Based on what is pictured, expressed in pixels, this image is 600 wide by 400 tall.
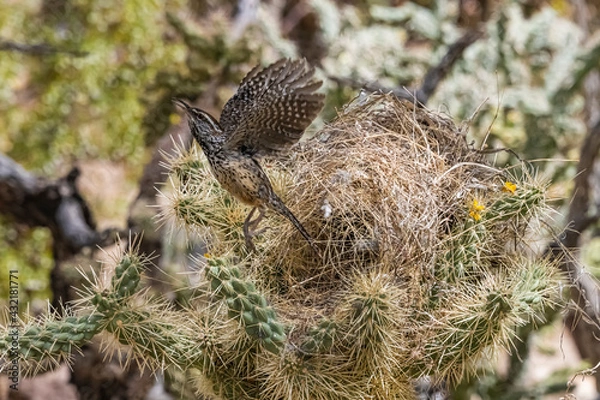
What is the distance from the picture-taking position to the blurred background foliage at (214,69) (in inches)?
173

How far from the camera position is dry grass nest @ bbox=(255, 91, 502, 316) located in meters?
2.17

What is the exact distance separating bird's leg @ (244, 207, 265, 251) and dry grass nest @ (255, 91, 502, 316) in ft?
0.13

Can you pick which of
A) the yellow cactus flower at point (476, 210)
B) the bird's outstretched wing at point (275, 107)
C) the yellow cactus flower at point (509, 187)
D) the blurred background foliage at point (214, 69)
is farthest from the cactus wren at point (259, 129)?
the blurred background foliage at point (214, 69)

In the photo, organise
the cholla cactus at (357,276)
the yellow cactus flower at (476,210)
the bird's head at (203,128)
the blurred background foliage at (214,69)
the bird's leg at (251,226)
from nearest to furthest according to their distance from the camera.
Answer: the cholla cactus at (357,276)
the yellow cactus flower at (476,210)
the bird's leg at (251,226)
the bird's head at (203,128)
the blurred background foliage at (214,69)

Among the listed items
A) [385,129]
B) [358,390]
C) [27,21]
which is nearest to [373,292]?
[358,390]

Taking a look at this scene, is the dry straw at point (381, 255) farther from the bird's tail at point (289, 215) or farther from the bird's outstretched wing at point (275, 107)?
the bird's outstretched wing at point (275, 107)

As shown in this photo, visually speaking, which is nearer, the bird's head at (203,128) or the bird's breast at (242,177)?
the bird's breast at (242,177)

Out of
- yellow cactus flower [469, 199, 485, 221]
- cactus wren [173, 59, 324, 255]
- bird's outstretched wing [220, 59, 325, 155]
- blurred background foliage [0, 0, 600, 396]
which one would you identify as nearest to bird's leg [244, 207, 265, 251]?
cactus wren [173, 59, 324, 255]

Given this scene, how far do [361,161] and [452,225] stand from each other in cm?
30

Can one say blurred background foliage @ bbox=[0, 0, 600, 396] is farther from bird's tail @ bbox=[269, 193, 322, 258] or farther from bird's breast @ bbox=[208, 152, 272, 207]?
bird's tail @ bbox=[269, 193, 322, 258]

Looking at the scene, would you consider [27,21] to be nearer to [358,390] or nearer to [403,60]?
[403,60]

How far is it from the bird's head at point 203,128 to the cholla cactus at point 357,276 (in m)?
0.09

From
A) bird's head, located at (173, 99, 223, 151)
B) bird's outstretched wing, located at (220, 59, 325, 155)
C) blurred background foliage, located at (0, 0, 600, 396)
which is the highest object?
bird's outstretched wing, located at (220, 59, 325, 155)

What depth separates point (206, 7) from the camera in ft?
24.0
